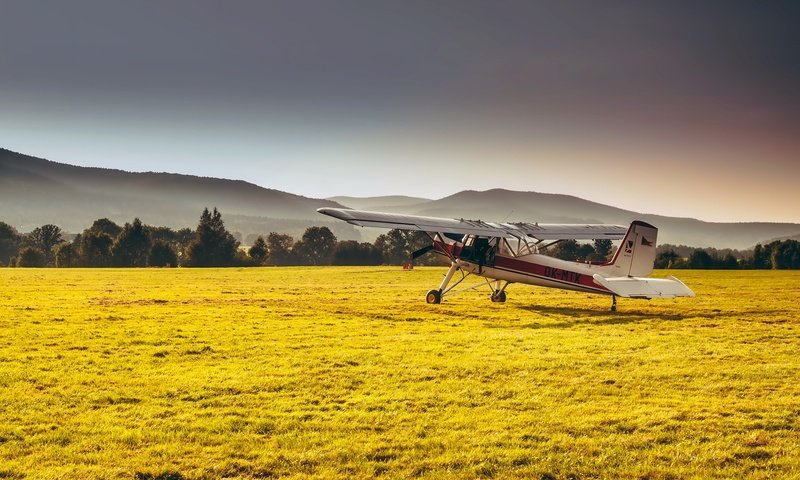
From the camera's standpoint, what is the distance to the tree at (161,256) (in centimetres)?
8331

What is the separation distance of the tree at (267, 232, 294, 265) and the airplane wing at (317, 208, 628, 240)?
83.0m

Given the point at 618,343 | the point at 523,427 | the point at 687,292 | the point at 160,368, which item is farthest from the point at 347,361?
the point at 687,292

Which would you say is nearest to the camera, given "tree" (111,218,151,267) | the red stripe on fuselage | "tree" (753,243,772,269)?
the red stripe on fuselage

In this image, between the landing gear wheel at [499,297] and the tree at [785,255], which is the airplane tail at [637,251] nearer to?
the landing gear wheel at [499,297]

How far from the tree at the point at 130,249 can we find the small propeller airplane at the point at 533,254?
74.1 metres

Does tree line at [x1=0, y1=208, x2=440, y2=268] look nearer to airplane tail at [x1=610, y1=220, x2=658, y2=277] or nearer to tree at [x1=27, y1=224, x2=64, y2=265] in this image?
tree at [x1=27, y1=224, x2=64, y2=265]

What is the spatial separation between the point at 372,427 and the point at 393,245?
87.4 m

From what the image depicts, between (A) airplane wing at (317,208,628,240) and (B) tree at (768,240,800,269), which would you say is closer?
(A) airplane wing at (317,208,628,240)

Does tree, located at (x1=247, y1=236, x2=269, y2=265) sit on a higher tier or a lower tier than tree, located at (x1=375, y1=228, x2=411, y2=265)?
lower

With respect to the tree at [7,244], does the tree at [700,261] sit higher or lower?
higher

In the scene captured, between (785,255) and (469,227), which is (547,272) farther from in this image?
(785,255)

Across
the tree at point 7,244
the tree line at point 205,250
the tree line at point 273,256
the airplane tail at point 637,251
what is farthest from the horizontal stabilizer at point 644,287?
the tree at point 7,244

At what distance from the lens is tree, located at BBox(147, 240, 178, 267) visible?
83.3 metres

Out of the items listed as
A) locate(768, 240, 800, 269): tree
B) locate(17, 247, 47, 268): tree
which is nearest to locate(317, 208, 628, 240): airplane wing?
locate(768, 240, 800, 269): tree
